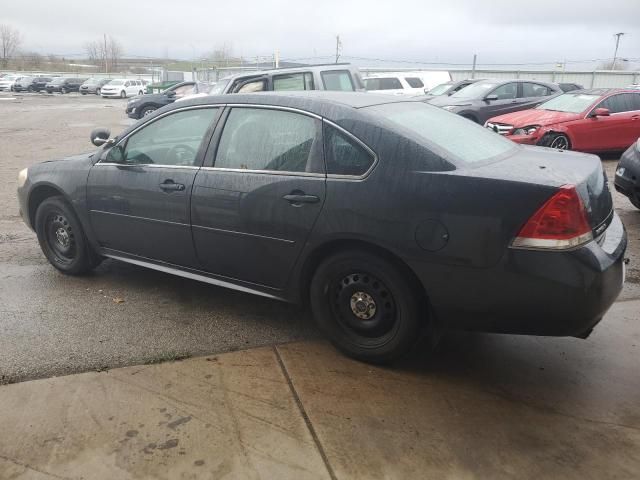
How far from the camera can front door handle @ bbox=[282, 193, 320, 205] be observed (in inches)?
129

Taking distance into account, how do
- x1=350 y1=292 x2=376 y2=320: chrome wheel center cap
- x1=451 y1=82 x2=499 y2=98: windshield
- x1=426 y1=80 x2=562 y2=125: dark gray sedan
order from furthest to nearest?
x1=451 y1=82 x2=499 y2=98: windshield
x1=426 y1=80 x2=562 y2=125: dark gray sedan
x1=350 y1=292 x2=376 y2=320: chrome wheel center cap

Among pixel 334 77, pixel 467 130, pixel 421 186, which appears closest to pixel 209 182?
pixel 421 186

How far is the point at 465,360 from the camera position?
11.4 ft

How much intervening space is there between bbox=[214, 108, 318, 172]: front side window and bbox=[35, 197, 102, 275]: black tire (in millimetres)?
1629

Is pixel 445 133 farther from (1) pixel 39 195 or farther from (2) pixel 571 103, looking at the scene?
(2) pixel 571 103

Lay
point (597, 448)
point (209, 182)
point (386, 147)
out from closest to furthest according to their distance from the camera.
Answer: point (597, 448) → point (386, 147) → point (209, 182)

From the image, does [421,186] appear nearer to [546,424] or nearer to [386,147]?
[386,147]

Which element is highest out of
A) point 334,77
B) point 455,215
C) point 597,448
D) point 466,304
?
point 334,77

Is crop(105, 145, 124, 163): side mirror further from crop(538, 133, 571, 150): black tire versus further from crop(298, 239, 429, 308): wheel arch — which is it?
crop(538, 133, 571, 150): black tire

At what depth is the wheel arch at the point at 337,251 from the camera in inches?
123

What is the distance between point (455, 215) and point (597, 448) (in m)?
1.27

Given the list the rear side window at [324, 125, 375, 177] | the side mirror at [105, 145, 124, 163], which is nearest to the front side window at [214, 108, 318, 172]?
the rear side window at [324, 125, 375, 177]

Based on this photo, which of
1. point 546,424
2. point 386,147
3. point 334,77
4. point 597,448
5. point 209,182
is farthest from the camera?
point 334,77

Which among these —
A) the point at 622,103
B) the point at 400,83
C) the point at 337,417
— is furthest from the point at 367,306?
the point at 400,83
